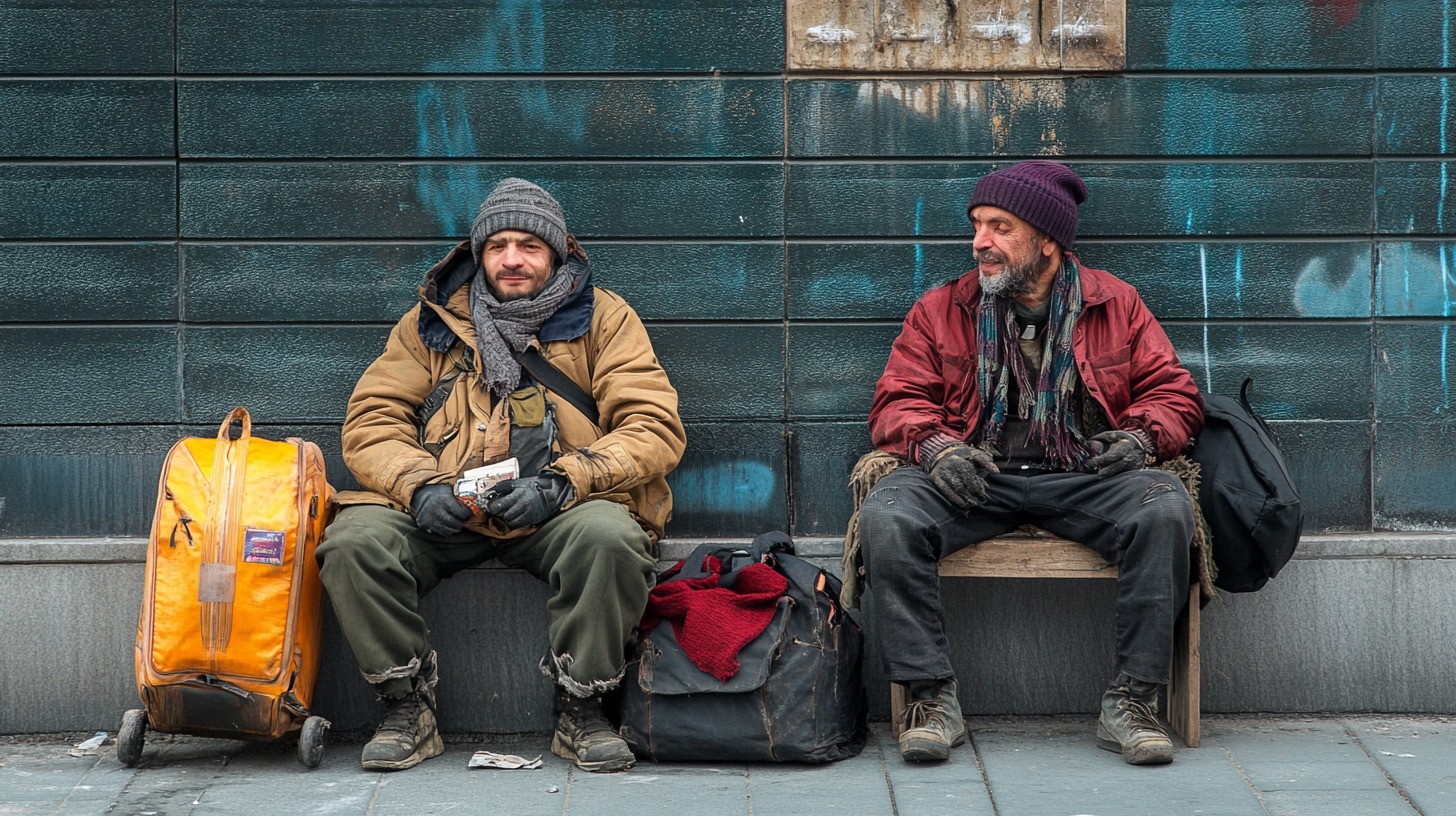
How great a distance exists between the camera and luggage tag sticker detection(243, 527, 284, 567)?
4414mm

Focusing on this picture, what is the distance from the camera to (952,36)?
5180mm

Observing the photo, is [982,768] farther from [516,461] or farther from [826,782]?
[516,461]

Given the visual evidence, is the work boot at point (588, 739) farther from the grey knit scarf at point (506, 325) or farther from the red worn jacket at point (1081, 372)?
the red worn jacket at point (1081, 372)

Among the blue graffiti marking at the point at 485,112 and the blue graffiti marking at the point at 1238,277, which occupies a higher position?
the blue graffiti marking at the point at 485,112

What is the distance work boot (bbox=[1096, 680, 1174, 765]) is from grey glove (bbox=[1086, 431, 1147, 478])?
1.94 ft

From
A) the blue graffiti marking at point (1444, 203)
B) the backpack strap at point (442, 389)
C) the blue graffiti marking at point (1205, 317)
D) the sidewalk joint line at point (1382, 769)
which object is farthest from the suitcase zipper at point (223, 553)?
the blue graffiti marking at point (1444, 203)

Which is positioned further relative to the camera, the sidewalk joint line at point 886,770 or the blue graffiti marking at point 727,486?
the blue graffiti marking at point 727,486

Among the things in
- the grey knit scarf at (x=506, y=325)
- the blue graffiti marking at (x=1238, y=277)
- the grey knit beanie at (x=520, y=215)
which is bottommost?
the grey knit scarf at (x=506, y=325)

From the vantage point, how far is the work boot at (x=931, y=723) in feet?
14.7

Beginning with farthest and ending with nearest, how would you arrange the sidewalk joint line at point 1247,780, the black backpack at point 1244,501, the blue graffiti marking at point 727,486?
1. the blue graffiti marking at point 727,486
2. the black backpack at point 1244,501
3. the sidewalk joint line at point 1247,780

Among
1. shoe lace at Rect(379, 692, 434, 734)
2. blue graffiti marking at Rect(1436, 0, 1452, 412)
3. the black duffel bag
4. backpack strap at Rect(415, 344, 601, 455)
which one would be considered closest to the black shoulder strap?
backpack strap at Rect(415, 344, 601, 455)

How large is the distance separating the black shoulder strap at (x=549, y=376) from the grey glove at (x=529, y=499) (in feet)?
0.97

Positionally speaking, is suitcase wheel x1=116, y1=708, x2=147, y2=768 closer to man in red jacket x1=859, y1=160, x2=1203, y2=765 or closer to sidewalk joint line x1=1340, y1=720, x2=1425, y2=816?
man in red jacket x1=859, y1=160, x2=1203, y2=765

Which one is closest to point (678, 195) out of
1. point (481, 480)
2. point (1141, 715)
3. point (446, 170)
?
point (446, 170)
